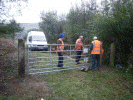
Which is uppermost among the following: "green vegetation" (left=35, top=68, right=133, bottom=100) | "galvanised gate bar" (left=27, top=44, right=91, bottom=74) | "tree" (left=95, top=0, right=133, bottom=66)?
"tree" (left=95, top=0, right=133, bottom=66)

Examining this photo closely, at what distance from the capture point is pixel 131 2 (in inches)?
212

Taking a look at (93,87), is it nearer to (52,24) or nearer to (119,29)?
(119,29)

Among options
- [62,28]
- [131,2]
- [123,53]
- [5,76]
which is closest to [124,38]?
[123,53]

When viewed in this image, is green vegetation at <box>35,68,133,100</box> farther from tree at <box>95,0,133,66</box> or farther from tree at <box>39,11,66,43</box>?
tree at <box>39,11,66,43</box>

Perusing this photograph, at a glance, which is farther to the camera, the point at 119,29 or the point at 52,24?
the point at 52,24

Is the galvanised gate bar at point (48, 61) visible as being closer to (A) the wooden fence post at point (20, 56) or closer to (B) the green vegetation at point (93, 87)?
(A) the wooden fence post at point (20, 56)

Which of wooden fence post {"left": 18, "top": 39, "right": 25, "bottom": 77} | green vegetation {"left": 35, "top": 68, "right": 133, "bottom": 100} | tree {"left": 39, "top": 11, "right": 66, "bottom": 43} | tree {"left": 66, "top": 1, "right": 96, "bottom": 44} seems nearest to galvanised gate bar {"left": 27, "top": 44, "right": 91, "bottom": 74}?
wooden fence post {"left": 18, "top": 39, "right": 25, "bottom": 77}

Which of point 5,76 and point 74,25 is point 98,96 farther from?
point 74,25

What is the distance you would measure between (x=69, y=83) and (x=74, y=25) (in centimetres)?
869

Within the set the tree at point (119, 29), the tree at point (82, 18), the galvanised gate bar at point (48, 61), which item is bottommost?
the galvanised gate bar at point (48, 61)

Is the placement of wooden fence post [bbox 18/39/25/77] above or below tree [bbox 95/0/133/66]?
below

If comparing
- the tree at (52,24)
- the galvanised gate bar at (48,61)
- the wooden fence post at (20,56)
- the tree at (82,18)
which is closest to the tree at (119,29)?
the galvanised gate bar at (48,61)

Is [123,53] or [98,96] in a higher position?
[123,53]

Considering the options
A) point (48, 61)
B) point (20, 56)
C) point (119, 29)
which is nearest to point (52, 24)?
point (119, 29)
